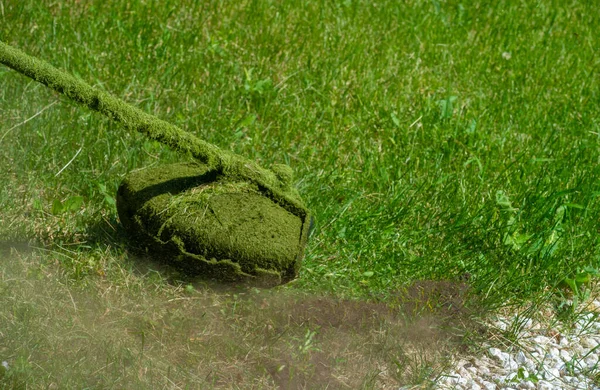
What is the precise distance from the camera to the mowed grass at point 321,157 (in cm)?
320

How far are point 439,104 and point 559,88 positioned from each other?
3.29 ft

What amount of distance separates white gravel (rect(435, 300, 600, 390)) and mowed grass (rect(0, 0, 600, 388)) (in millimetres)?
119

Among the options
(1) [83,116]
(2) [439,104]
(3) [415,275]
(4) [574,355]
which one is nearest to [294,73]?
(2) [439,104]

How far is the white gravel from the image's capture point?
3.27m

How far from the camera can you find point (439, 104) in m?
4.81

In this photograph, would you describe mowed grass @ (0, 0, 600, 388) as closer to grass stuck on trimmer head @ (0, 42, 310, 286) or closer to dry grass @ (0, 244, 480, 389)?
dry grass @ (0, 244, 480, 389)

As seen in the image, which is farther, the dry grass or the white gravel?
the white gravel

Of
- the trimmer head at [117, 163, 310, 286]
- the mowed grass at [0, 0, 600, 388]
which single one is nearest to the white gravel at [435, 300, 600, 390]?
the mowed grass at [0, 0, 600, 388]

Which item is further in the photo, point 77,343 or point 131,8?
point 131,8

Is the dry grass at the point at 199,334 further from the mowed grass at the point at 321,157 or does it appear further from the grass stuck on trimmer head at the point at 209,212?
the grass stuck on trimmer head at the point at 209,212

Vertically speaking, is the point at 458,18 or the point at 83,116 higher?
the point at 458,18

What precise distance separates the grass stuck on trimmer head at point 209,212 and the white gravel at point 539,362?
0.81 m

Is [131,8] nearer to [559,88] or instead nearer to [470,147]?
[470,147]

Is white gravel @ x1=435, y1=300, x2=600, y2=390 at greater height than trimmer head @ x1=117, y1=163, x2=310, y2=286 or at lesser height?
lesser
